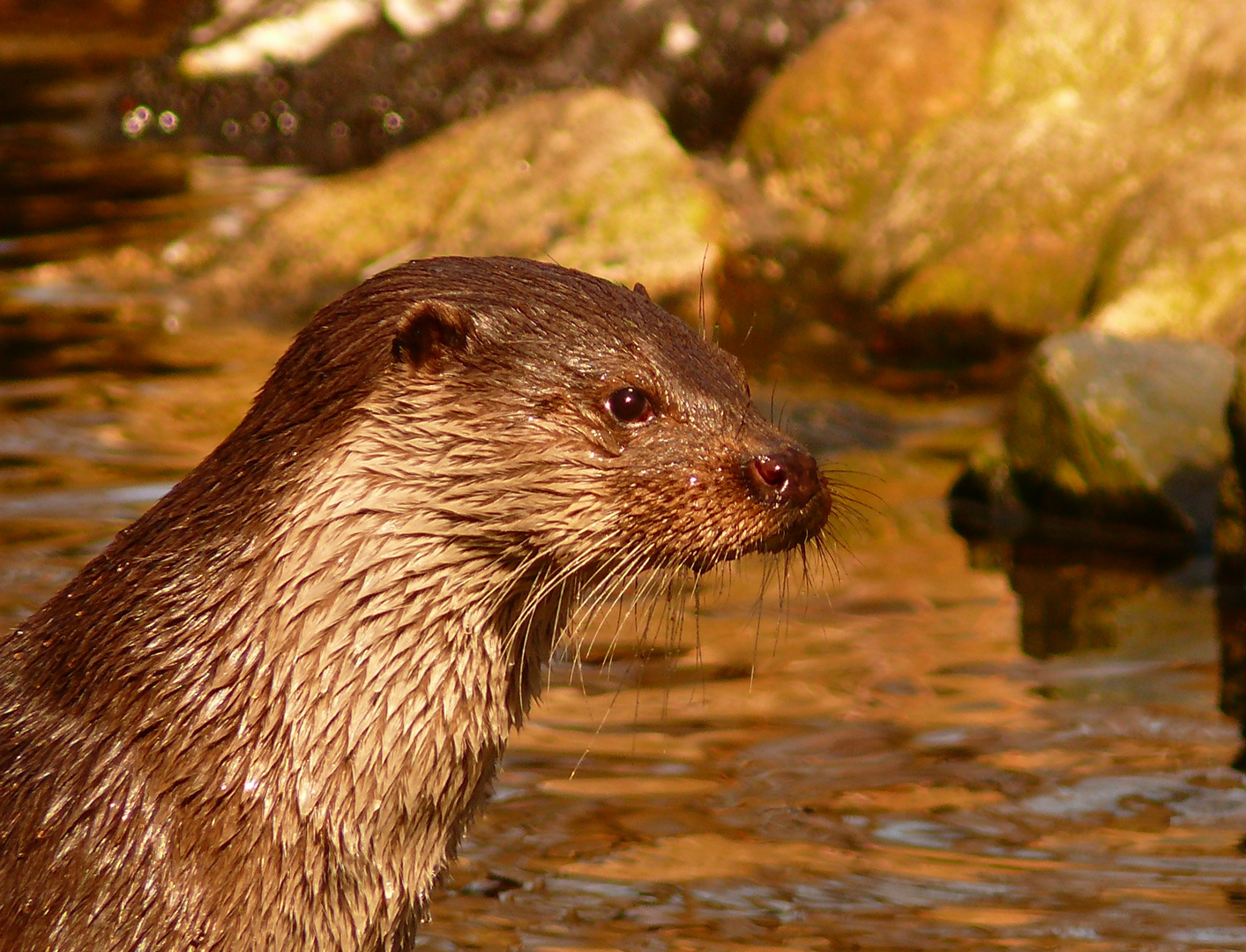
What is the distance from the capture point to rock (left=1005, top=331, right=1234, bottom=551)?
5.77m

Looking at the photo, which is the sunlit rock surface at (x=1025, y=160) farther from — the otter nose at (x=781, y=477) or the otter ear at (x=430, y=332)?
the otter ear at (x=430, y=332)

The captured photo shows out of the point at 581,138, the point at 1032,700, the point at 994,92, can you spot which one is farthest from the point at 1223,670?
the point at 994,92

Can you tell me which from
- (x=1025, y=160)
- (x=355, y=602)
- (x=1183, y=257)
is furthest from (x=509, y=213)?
(x=355, y=602)

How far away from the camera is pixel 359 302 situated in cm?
273

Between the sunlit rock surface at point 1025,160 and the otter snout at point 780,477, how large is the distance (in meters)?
4.55

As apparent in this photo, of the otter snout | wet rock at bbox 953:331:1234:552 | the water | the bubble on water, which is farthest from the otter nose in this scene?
the bubble on water

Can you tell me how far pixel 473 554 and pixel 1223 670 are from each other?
9.03 feet

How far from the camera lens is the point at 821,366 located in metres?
7.90

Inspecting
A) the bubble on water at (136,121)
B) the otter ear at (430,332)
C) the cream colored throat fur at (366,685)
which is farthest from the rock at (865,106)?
the cream colored throat fur at (366,685)

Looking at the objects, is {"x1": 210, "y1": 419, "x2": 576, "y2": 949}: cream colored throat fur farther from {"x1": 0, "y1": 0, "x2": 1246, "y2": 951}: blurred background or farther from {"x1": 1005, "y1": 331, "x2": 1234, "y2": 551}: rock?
{"x1": 1005, "y1": 331, "x2": 1234, "y2": 551}: rock

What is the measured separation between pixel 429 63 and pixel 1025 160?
17.9 ft

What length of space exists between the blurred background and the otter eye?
326mm

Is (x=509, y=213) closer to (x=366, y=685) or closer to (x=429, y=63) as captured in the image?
(x=429, y=63)

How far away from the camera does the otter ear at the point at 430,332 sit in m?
2.64
